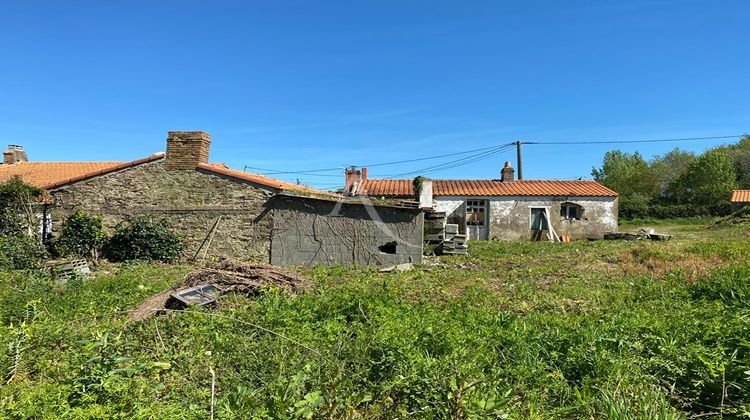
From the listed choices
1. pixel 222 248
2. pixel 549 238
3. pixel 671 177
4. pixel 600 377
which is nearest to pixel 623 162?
pixel 671 177

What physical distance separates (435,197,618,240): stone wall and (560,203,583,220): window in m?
0.18

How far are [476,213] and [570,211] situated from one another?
540cm

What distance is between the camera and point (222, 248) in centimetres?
1317

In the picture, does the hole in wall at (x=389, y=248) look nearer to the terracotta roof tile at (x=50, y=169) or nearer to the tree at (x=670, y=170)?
the terracotta roof tile at (x=50, y=169)

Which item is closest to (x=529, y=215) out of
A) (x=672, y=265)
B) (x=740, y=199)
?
(x=672, y=265)

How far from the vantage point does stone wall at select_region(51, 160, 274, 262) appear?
13.1 metres

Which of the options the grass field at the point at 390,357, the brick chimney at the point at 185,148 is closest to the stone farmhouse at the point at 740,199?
the grass field at the point at 390,357

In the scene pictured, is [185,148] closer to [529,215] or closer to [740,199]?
[529,215]

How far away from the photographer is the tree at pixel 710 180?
117ft

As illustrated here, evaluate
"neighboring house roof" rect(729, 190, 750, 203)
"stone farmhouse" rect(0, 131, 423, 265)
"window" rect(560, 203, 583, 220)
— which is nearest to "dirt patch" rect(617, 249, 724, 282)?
"stone farmhouse" rect(0, 131, 423, 265)

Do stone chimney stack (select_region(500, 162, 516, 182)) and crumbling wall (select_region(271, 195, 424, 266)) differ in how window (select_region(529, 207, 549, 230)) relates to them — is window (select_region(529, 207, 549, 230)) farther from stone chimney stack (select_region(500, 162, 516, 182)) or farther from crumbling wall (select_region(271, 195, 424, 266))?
crumbling wall (select_region(271, 195, 424, 266))

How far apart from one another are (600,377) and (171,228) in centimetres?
1282

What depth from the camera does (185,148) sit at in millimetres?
13164

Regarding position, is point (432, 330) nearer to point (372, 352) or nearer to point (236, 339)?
point (372, 352)
